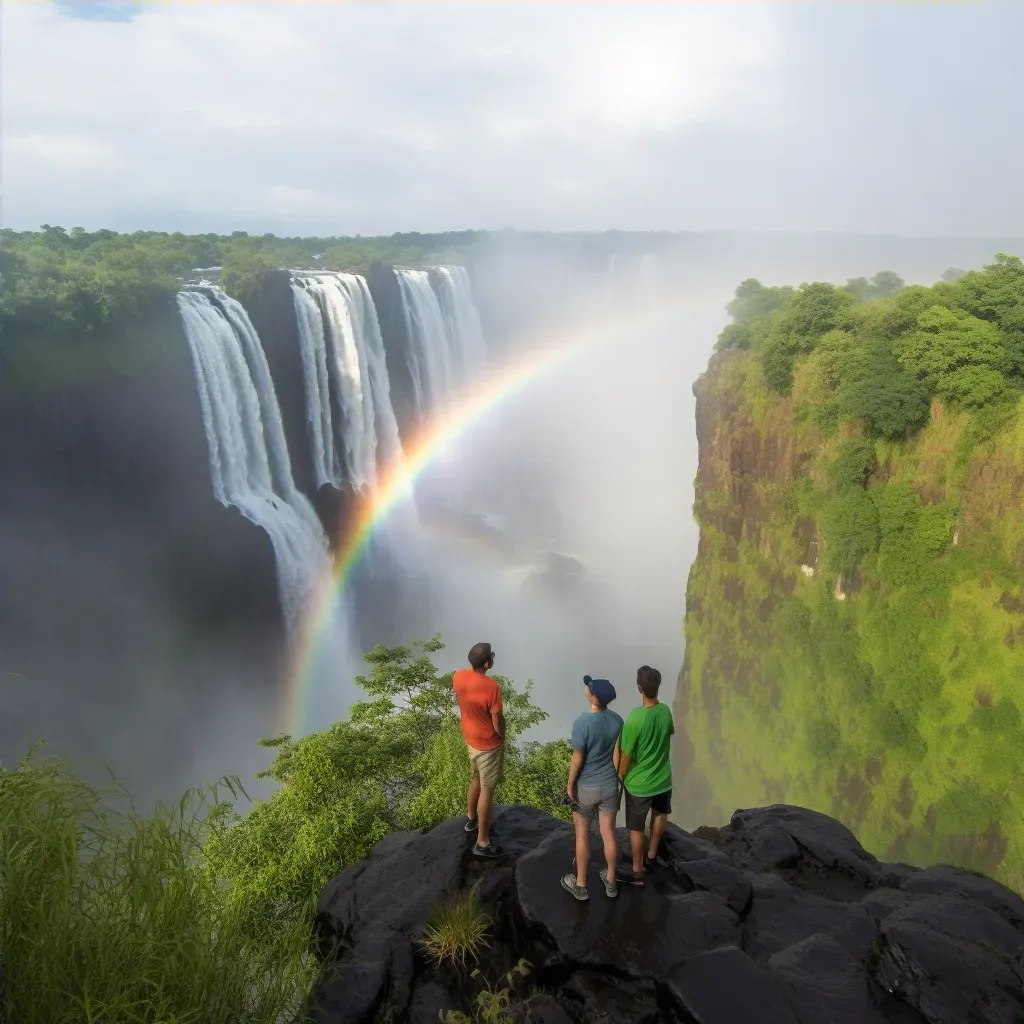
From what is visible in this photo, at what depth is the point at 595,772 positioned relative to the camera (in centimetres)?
536

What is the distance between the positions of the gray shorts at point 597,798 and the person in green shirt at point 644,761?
23cm

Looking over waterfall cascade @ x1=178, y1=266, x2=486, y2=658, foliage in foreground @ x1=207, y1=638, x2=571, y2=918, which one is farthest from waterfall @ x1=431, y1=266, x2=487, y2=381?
foliage in foreground @ x1=207, y1=638, x2=571, y2=918

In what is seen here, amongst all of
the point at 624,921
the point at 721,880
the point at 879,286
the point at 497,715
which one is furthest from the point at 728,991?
the point at 879,286

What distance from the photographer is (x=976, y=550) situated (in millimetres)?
18250

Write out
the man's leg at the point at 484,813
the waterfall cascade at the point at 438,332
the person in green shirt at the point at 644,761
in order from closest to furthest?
the person in green shirt at the point at 644,761 → the man's leg at the point at 484,813 → the waterfall cascade at the point at 438,332

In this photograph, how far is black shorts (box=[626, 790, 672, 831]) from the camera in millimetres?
5703

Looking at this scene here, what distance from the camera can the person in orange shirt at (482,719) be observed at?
5.77m

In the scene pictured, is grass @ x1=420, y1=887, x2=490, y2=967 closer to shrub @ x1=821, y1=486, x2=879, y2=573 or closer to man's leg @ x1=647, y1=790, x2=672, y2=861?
man's leg @ x1=647, y1=790, x2=672, y2=861

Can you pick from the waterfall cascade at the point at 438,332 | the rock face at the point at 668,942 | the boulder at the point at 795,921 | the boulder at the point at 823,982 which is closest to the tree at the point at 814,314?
the rock face at the point at 668,942

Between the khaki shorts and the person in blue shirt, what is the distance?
87cm

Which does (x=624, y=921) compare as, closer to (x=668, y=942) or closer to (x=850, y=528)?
(x=668, y=942)

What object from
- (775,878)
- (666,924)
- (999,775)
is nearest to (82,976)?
(666,924)

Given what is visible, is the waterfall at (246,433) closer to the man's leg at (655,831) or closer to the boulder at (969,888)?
the man's leg at (655,831)

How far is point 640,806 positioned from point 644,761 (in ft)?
1.39
